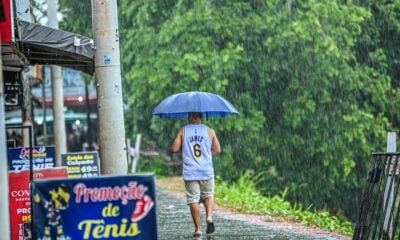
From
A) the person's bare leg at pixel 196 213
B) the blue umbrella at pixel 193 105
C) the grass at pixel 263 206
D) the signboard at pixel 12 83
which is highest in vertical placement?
the signboard at pixel 12 83

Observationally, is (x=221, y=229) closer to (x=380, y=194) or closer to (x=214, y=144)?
(x=214, y=144)

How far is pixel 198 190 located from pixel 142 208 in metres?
4.34

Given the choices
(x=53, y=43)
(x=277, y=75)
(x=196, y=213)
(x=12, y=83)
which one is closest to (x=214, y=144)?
(x=196, y=213)

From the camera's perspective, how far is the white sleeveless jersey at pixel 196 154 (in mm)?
11156

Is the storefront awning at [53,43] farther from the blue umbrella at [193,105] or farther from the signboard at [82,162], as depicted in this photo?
the signboard at [82,162]

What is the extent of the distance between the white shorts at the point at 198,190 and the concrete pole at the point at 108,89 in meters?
1.26

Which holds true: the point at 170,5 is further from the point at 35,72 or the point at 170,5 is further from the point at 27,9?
the point at 27,9

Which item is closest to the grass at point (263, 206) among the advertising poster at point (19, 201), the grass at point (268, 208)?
the grass at point (268, 208)

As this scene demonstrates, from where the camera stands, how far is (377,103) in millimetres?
25172

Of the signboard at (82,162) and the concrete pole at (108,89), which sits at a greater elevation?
the concrete pole at (108,89)

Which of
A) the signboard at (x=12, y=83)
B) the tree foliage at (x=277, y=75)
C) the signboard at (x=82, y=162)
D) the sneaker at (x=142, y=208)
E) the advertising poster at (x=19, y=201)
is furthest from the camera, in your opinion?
the tree foliage at (x=277, y=75)

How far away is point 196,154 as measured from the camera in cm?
1120

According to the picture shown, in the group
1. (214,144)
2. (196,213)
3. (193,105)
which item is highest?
(193,105)

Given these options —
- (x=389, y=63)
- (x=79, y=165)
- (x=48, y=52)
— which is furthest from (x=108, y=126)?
(x=389, y=63)
